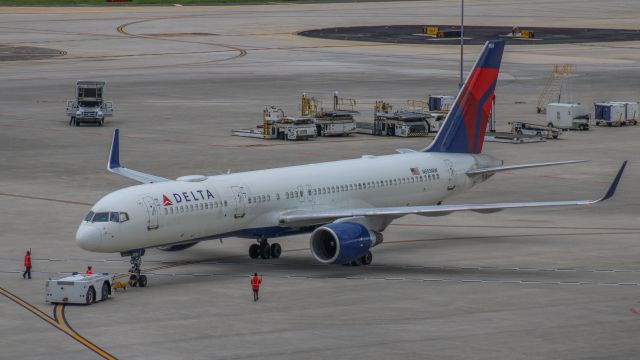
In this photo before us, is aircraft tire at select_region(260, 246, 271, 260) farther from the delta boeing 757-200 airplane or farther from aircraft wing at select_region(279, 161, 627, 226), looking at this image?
aircraft wing at select_region(279, 161, 627, 226)

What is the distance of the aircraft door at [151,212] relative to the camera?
52031mm

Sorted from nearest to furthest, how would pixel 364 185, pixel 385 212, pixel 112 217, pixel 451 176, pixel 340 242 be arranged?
1. pixel 112 217
2. pixel 340 242
3. pixel 385 212
4. pixel 364 185
5. pixel 451 176

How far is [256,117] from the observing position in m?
112

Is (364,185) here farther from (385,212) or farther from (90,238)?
(90,238)

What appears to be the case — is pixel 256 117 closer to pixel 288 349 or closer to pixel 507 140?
pixel 507 140

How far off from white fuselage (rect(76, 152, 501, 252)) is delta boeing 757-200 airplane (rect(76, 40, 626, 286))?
0.05 m

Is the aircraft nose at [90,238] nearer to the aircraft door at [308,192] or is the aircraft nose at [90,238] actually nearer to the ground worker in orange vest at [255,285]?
the ground worker in orange vest at [255,285]

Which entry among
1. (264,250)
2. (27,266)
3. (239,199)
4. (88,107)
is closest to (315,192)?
(264,250)

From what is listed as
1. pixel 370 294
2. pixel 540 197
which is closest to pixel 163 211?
pixel 370 294

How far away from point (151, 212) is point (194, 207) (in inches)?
81.5

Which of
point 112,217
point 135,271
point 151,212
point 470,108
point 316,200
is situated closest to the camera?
point 112,217

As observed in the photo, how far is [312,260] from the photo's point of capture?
192 feet

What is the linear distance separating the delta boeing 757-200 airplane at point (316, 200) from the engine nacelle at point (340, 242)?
4 cm

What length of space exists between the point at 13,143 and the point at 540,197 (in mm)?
39485
